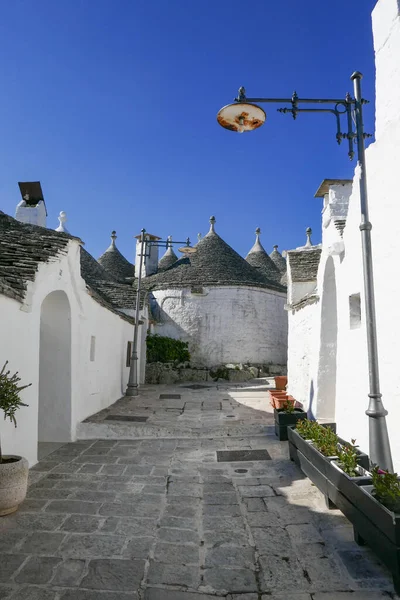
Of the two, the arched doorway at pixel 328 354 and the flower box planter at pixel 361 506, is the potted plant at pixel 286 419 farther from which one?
the flower box planter at pixel 361 506

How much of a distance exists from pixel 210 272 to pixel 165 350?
5.43 meters

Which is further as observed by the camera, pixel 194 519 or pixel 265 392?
pixel 265 392

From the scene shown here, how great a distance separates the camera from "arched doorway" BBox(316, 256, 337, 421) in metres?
7.55

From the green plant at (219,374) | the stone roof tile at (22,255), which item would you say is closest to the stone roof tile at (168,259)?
the green plant at (219,374)

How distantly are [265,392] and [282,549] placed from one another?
36.3 feet

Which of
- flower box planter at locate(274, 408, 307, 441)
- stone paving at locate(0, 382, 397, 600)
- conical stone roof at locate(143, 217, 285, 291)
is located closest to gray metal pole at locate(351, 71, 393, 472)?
stone paving at locate(0, 382, 397, 600)

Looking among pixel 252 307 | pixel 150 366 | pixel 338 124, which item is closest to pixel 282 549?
pixel 338 124

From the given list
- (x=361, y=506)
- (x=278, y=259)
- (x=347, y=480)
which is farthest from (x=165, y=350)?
(x=278, y=259)

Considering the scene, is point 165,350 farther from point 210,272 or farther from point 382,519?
point 382,519

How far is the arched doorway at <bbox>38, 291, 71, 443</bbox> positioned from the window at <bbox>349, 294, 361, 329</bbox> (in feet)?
15.6

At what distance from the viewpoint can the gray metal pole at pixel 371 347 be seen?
154 inches

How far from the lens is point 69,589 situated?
2.83 meters

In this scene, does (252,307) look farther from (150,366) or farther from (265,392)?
(265,392)

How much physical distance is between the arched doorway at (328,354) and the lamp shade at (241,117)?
336cm
